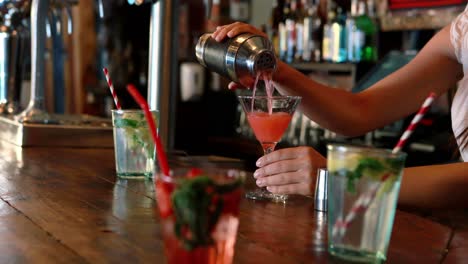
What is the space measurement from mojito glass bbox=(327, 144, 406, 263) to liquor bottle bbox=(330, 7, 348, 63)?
11.0 ft

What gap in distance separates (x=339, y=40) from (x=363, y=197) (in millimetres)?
3404

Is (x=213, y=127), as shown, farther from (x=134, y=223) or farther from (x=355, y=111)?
(x=134, y=223)

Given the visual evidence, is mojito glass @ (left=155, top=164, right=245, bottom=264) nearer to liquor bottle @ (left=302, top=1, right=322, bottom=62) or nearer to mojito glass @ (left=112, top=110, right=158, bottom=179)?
mojito glass @ (left=112, top=110, right=158, bottom=179)

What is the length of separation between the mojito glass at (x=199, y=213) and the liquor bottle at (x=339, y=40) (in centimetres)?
354

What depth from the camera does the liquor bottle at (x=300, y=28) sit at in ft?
14.7

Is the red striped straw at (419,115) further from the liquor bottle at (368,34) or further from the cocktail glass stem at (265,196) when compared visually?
the liquor bottle at (368,34)

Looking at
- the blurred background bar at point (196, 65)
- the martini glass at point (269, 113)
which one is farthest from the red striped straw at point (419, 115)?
the blurred background bar at point (196, 65)

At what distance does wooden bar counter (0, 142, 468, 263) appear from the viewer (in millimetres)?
966

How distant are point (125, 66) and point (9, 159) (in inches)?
177

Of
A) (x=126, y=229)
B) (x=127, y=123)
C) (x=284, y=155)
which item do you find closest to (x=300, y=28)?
(x=127, y=123)

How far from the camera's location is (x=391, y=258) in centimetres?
100

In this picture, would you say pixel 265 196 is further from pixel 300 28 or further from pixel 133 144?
pixel 300 28

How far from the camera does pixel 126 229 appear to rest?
1098 millimetres

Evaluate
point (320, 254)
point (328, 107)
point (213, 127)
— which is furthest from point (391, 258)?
point (213, 127)
